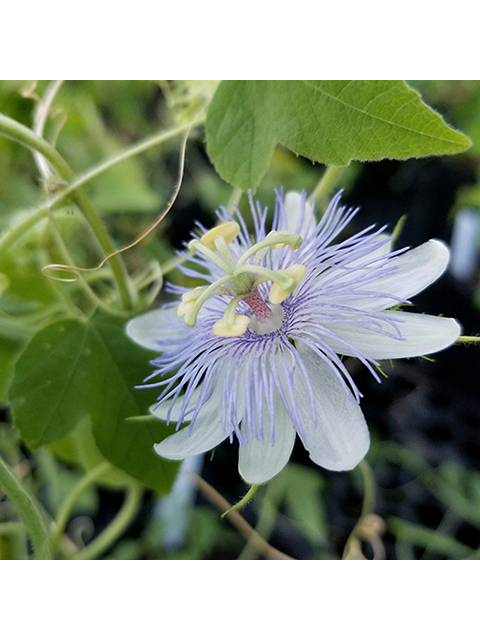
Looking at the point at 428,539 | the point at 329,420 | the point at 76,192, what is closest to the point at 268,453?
Answer: the point at 329,420

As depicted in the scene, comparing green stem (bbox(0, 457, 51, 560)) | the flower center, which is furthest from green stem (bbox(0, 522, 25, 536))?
the flower center

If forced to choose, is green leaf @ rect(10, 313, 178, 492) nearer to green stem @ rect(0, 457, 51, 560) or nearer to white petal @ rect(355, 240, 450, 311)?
green stem @ rect(0, 457, 51, 560)

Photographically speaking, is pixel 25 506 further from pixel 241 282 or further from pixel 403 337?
pixel 403 337

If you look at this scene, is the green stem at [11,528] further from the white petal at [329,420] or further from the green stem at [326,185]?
the green stem at [326,185]

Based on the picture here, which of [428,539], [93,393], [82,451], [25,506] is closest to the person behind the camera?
[25,506]
